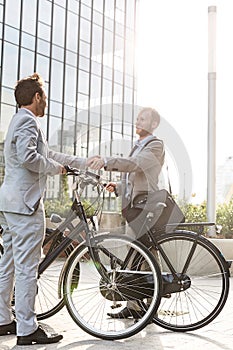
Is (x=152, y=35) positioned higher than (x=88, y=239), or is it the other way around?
(x=152, y=35)

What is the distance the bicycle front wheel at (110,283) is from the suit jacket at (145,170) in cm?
53

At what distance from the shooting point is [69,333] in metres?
4.07

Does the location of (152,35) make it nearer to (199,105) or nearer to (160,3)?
(160,3)

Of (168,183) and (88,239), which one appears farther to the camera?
(168,183)

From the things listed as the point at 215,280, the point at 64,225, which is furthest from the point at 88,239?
the point at 215,280

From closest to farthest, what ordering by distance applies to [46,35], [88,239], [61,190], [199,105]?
[88,239]
[199,105]
[61,190]
[46,35]

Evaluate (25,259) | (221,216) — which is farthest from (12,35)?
(25,259)

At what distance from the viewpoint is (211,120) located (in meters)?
9.44

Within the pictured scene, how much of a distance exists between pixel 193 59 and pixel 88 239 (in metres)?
6.56

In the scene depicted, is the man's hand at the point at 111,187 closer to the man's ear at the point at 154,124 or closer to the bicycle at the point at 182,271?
the bicycle at the point at 182,271

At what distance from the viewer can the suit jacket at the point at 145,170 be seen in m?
4.31

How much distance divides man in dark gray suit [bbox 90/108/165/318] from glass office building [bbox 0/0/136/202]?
17535 millimetres

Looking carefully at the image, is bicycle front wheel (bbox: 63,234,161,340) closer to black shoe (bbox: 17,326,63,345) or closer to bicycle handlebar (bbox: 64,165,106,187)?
black shoe (bbox: 17,326,63,345)

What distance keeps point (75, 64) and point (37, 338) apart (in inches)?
1029
